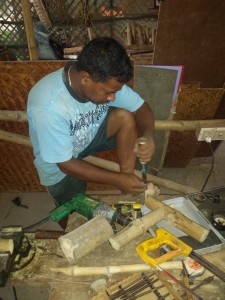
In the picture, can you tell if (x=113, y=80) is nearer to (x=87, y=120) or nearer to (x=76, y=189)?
(x=87, y=120)

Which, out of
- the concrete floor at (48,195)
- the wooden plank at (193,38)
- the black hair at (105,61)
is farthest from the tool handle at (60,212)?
the wooden plank at (193,38)

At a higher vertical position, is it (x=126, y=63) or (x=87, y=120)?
(x=126, y=63)

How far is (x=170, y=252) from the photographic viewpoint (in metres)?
1.32

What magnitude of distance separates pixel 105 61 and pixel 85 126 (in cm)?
60

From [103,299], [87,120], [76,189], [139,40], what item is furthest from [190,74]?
[139,40]

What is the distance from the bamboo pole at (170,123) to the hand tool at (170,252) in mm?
1157

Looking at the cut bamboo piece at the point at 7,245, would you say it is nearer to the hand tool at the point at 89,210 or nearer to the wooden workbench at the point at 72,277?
the wooden workbench at the point at 72,277

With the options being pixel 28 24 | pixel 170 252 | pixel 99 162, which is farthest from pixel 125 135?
pixel 28 24

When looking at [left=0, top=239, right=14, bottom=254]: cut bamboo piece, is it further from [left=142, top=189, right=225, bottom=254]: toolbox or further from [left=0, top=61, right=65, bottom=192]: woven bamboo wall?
[left=0, top=61, right=65, bottom=192]: woven bamboo wall

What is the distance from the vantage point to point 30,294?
2.33m

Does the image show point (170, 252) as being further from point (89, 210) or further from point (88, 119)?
point (88, 119)

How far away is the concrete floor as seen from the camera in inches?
115

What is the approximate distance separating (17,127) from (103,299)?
1982mm

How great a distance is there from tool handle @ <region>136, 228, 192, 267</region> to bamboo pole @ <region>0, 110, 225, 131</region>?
1.14 m
